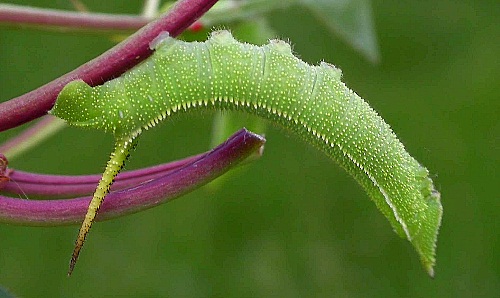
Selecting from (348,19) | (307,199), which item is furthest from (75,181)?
(307,199)

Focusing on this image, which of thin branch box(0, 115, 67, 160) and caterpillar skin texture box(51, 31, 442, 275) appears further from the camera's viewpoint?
thin branch box(0, 115, 67, 160)

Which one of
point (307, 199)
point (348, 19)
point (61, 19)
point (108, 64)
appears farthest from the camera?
point (307, 199)

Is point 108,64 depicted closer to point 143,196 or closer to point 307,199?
point 143,196

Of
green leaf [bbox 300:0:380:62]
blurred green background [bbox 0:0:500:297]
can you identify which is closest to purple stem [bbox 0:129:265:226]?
green leaf [bbox 300:0:380:62]

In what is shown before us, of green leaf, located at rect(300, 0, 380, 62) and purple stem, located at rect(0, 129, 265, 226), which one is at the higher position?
green leaf, located at rect(300, 0, 380, 62)

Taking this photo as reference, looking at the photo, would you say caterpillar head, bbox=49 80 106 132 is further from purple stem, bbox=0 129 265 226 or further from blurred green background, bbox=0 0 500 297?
blurred green background, bbox=0 0 500 297

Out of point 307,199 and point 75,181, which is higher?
point 307,199

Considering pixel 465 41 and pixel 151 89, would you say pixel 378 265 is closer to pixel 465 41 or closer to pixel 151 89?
pixel 465 41
